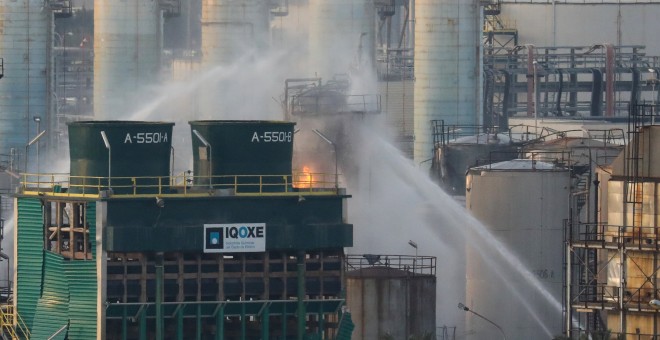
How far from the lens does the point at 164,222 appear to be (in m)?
58.9

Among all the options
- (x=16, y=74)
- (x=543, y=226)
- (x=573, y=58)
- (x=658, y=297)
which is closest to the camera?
(x=658, y=297)

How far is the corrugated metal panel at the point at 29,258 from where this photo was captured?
6022 centimetres

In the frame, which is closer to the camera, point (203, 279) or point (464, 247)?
point (203, 279)

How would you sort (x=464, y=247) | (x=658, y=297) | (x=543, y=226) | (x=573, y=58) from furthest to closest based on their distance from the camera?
(x=573, y=58)
(x=464, y=247)
(x=543, y=226)
(x=658, y=297)

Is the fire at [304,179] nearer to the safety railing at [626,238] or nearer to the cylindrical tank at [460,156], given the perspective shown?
→ the cylindrical tank at [460,156]

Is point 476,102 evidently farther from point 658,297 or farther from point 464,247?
point 658,297

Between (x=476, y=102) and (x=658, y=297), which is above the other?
(x=476, y=102)

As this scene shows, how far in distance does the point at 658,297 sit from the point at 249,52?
5510 cm

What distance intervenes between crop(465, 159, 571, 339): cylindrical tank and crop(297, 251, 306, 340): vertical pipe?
39.1 feet

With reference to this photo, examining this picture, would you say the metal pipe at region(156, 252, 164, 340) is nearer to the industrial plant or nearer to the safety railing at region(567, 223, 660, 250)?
the industrial plant

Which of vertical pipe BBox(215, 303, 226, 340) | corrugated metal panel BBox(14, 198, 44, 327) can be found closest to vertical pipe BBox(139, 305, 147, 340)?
vertical pipe BBox(215, 303, 226, 340)

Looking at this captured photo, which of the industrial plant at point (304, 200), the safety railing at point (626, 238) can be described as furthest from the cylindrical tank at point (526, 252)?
the safety railing at point (626, 238)

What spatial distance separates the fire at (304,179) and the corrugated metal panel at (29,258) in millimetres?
7201

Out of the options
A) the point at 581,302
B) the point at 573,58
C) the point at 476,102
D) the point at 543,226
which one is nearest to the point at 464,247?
the point at 543,226
